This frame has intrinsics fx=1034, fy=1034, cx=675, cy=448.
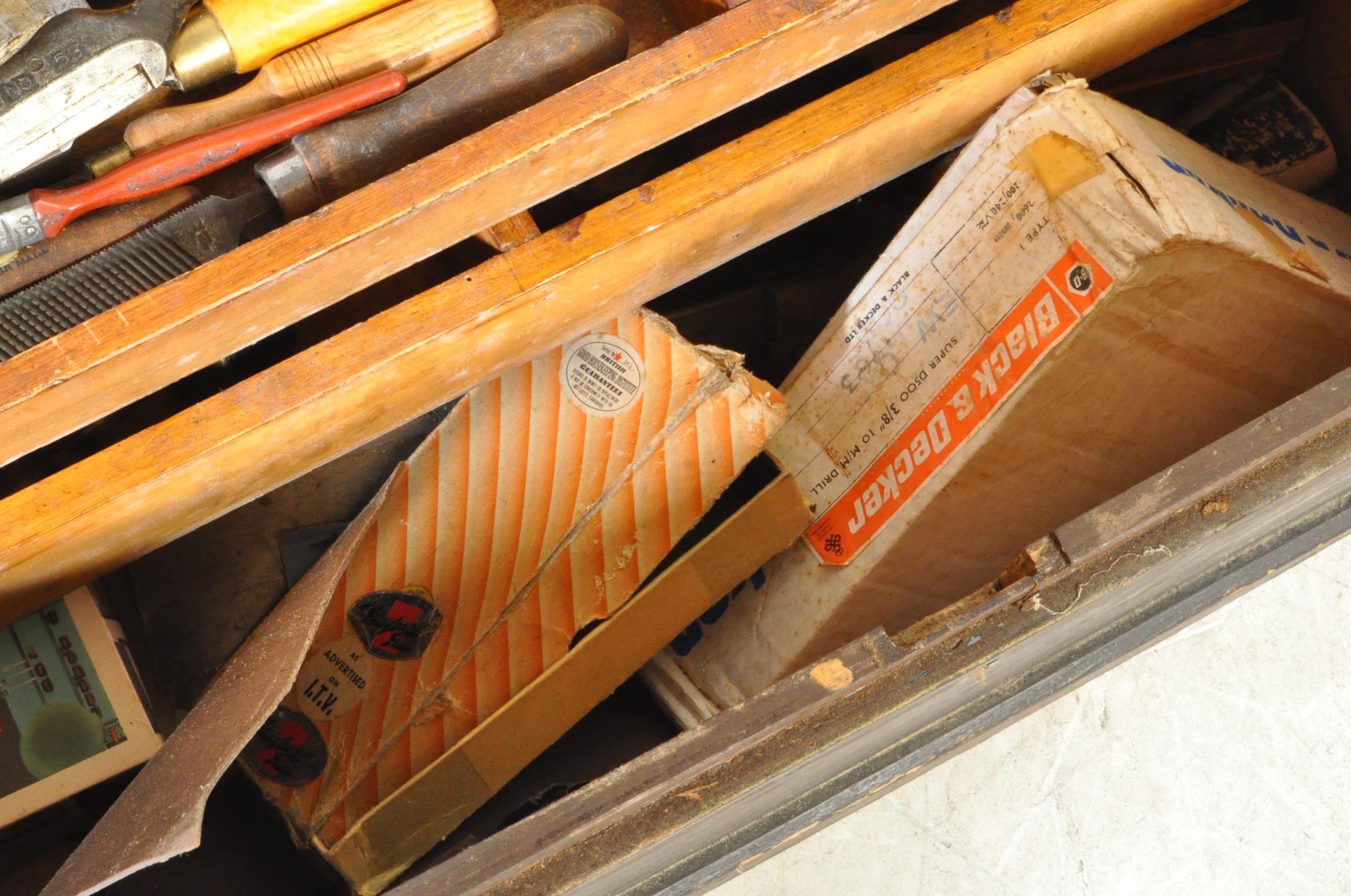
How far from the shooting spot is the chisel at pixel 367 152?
35.5 inches

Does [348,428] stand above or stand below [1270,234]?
above

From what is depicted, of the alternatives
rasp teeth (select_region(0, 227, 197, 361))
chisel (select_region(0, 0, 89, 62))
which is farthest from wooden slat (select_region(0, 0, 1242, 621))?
chisel (select_region(0, 0, 89, 62))

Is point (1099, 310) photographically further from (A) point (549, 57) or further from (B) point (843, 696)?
(A) point (549, 57)

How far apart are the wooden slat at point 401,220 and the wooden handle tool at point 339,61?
144 millimetres

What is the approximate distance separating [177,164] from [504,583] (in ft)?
1.65

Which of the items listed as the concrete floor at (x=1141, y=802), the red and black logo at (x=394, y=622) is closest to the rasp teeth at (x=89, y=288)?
the red and black logo at (x=394, y=622)

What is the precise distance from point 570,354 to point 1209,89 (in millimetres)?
1030

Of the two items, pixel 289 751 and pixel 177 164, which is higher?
pixel 177 164

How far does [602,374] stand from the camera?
1.10 meters

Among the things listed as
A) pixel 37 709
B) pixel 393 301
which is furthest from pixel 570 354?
pixel 37 709

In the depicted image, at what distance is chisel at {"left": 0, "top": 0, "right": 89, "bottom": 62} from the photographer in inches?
36.2

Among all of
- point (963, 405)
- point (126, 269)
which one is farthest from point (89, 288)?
point (963, 405)

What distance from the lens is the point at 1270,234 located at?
3.38ft

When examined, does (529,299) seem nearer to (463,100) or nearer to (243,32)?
(463,100)
